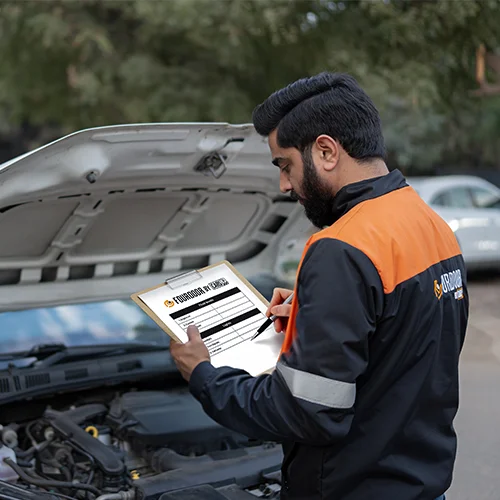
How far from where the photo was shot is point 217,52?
499 inches

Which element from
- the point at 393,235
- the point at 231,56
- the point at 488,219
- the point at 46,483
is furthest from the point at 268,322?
the point at 231,56

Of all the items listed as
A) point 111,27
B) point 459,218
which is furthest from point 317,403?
point 111,27

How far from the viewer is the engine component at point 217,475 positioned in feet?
8.16

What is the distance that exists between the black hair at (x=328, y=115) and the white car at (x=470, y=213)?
869 cm

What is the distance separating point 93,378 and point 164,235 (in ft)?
2.48

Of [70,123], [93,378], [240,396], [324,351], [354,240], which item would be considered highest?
[354,240]

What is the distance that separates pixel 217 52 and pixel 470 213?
5.51 meters

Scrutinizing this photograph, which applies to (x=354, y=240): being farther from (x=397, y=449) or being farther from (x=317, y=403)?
(x=397, y=449)

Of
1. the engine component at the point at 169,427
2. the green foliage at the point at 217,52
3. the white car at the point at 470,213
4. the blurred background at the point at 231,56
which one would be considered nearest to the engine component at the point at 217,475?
the engine component at the point at 169,427

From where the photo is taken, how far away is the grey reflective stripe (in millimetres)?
1537

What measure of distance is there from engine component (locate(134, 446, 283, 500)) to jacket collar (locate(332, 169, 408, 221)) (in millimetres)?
1256

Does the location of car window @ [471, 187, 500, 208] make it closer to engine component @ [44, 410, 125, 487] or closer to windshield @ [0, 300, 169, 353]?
windshield @ [0, 300, 169, 353]

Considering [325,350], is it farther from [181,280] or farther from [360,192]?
[181,280]

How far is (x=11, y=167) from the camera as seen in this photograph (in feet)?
7.29
